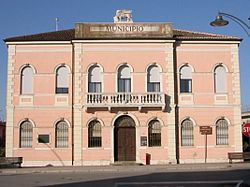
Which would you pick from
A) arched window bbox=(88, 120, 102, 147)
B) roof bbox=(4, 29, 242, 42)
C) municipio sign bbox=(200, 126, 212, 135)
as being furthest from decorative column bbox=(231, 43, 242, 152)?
arched window bbox=(88, 120, 102, 147)

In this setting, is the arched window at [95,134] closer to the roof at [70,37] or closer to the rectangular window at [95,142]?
the rectangular window at [95,142]

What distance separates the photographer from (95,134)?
102ft

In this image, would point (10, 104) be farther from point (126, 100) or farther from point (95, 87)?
point (126, 100)

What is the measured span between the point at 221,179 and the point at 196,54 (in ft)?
47.6

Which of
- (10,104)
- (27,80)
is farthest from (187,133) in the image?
(10,104)

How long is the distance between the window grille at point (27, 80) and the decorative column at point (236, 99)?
14968 millimetres

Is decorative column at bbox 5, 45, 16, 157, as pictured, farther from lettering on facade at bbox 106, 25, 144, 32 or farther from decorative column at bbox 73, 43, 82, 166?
lettering on facade at bbox 106, 25, 144, 32

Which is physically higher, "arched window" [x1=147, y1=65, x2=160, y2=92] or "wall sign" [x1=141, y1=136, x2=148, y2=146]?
"arched window" [x1=147, y1=65, x2=160, y2=92]

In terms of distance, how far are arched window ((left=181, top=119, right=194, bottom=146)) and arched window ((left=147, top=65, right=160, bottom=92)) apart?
3.18 meters

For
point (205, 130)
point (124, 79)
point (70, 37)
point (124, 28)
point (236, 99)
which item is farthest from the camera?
point (70, 37)

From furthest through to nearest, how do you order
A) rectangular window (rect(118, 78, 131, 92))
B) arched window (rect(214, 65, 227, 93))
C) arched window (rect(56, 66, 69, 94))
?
Answer: arched window (rect(214, 65, 227, 93)) → arched window (rect(56, 66, 69, 94)) → rectangular window (rect(118, 78, 131, 92))

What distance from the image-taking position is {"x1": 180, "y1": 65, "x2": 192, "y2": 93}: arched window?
105 feet

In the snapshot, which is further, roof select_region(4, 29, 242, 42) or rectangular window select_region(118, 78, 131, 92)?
roof select_region(4, 29, 242, 42)

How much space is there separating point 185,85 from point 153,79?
2.44 meters
